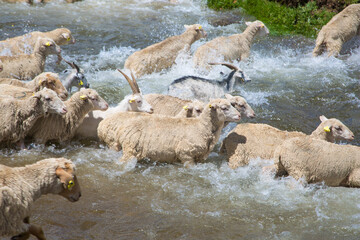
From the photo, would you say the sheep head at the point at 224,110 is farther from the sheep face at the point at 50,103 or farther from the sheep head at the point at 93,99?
the sheep face at the point at 50,103

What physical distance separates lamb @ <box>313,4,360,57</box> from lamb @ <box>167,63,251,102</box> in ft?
12.1

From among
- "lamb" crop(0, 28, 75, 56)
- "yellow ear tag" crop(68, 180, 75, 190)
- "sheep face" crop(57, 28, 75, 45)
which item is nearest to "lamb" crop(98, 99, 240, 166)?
"yellow ear tag" crop(68, 180, 75, 190)

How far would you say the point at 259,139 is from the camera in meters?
7.23

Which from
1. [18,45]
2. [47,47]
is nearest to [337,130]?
[47,47]

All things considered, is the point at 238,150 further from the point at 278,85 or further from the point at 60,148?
the point at 278,85

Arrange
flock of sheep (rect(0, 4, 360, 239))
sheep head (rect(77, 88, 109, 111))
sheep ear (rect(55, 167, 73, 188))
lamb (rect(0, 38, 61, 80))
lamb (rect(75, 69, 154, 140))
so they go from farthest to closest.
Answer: lamb (rect(0, 38, 61, 80)) < lamb (rect(75, 69, 154, 140)) < sheep head (rect(77, 88, 109, 111)) < flock of sheep (rect(0, 4, 360, 239)) < sheep ear (rect(55, 167, 73, 188))

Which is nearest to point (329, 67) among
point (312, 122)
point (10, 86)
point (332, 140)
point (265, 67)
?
point (265, 67)

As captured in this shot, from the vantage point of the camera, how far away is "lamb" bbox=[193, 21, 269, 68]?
36.2 feet

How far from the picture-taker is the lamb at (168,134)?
705 centimetres

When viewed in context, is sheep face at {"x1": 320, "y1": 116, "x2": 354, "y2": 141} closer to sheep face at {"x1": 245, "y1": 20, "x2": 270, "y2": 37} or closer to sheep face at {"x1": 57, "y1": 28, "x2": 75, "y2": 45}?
sheep face at {"x1": 245, "y1": 20, "x2": 270, "y2": 37}

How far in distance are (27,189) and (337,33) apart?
32.4 feet

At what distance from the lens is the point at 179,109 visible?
27.3ft

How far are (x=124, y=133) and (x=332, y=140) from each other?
11.0 feet

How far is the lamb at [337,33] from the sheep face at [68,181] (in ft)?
29.2
